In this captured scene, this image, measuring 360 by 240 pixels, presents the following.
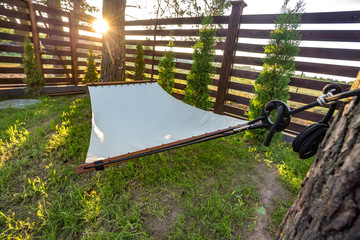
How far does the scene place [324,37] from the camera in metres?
3.26

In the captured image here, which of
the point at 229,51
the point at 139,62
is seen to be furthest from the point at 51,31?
the point at 229,51

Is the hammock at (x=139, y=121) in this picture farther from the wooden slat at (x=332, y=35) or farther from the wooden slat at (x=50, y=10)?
A: the wooden slat at (x=50, y=10)

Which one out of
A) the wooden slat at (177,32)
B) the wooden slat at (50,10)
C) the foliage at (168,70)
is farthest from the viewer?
the foliage at (168,70)

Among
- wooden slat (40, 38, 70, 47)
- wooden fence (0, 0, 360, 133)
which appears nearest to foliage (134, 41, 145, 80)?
wooden fence (0, 0, 360, 133)

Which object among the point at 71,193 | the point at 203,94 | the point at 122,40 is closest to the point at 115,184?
the point at 71,193

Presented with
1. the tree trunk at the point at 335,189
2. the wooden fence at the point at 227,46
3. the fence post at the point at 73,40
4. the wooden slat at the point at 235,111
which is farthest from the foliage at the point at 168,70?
the tree trunk at the point at 335,189

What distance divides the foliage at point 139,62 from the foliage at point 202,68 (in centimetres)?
241

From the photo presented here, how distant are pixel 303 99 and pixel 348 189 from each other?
3.94m

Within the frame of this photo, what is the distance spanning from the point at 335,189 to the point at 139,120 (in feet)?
8.17

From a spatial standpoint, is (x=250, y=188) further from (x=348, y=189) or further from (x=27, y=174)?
(x=27, y=174)

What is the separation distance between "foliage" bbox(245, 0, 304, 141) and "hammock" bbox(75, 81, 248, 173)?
114 centimetres

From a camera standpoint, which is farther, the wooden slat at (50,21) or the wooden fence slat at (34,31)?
the wooden slat at (50,21)

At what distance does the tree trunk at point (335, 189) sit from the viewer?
404 millimetres

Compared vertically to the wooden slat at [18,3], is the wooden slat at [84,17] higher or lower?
higher
